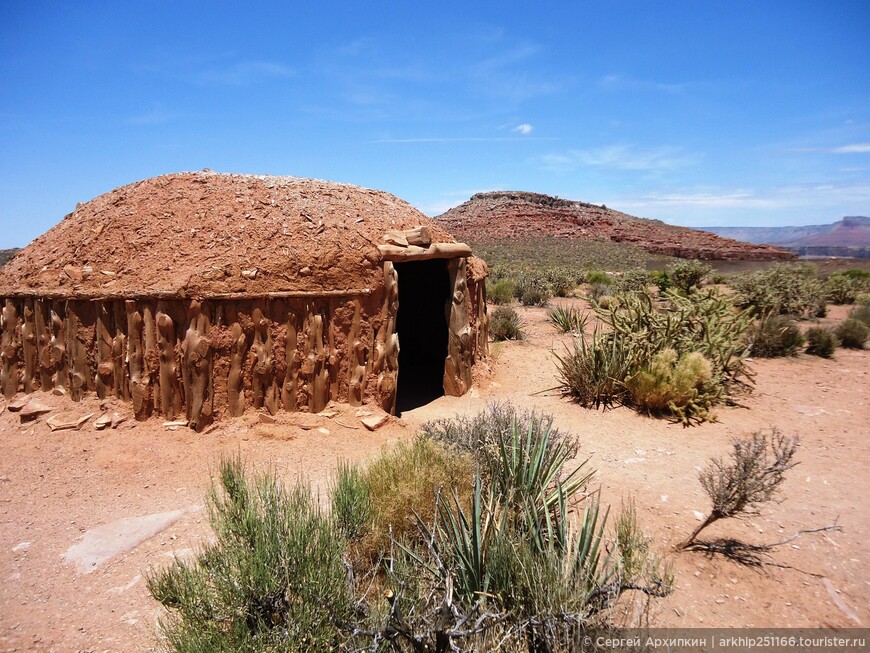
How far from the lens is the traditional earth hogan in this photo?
6.06 meters

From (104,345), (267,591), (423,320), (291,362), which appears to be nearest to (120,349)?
(104,345)

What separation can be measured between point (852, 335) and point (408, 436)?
990 cm

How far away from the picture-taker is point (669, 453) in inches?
228

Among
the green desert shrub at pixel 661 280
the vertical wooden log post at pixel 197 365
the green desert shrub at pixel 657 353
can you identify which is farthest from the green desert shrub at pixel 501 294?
the vertical wooden log post at pixel 197 365

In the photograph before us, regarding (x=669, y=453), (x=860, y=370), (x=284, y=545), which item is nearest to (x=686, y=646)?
(x=284, y=545)

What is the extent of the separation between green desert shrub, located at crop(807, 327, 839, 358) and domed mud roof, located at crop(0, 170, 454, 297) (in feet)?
26.0

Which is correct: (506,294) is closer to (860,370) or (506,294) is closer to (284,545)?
(860,370)

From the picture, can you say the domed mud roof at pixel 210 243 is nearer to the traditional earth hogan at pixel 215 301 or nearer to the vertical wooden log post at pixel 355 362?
the traditional earth hogan at pixel 215 301

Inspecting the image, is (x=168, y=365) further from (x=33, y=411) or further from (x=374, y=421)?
(x=374, y=421)

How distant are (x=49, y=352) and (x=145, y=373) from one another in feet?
5.20

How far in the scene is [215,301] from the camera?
601cm

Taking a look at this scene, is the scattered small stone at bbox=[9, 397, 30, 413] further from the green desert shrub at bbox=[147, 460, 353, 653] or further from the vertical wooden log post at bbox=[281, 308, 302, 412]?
the green desert shrub at bbox=[147, 460, 353, 653]

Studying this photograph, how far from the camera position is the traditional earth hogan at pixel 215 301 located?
19.9 feet

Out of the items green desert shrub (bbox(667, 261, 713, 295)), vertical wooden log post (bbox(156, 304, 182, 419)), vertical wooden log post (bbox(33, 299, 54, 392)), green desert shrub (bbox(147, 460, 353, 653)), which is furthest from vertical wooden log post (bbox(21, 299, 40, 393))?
green desert shrub (bbox(667, 261, 713, 295))
